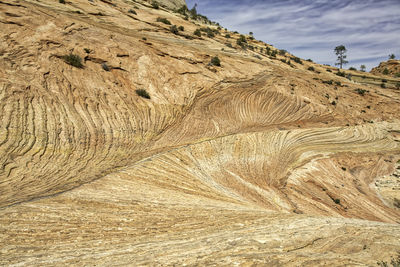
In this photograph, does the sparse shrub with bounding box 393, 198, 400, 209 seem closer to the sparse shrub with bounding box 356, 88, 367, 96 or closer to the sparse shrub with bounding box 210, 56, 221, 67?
the sparse shrub with bounding box 210, 56, 221, 67

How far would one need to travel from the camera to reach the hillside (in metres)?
5.41

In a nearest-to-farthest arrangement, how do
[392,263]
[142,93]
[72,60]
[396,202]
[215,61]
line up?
[392,263] → [72,60] → [396,202] → [142,93] → [215,61]

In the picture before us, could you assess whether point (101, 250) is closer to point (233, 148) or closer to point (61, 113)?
point (61, 113)

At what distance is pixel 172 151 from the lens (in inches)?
512

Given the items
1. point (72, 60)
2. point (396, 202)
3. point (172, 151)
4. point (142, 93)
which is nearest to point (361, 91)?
point (396, 202)

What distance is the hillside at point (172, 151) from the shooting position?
541 cm

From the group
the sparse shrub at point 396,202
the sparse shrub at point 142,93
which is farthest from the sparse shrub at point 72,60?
the sparse shrub at point 396,202

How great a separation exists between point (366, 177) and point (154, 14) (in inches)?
1286

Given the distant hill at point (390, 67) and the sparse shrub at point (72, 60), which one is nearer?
the sparse shrub at point (72, 60)

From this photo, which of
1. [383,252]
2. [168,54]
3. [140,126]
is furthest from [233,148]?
[168,54]

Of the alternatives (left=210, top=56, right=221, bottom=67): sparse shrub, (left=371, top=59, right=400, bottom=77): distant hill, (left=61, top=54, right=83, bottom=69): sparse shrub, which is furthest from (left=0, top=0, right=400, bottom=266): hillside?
(left=371, top=59, right=400, bottom=77): distant hill

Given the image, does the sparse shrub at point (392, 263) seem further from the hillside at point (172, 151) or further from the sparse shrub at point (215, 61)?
the sparse shrub at point (215, 61)

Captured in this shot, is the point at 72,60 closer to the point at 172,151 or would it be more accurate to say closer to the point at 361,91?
the point at 172,151

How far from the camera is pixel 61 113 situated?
13062 mm
